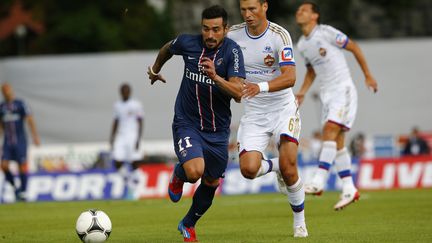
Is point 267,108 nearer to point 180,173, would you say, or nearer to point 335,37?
point 180,173

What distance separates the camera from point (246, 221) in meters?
14.9

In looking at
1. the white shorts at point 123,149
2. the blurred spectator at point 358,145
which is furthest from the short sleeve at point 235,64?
the blurred spectator at point 358,145

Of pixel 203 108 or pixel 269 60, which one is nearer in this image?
pixel 203 108

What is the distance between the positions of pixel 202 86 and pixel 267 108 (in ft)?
4.40

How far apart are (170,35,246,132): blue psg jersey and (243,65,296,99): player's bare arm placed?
0.29 meters

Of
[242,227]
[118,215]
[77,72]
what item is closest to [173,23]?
[77,72]

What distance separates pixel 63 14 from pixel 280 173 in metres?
32.7

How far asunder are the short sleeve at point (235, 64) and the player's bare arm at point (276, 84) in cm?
16

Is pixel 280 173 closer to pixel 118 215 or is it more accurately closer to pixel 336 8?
pixel 118 215

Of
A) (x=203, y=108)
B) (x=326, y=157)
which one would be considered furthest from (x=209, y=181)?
(x=326, y=157)

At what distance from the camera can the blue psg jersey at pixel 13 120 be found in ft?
73.1

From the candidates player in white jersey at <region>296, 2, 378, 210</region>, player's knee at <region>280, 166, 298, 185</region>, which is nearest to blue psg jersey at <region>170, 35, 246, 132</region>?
player's knee at <region>280, 166, 298, 185</region>

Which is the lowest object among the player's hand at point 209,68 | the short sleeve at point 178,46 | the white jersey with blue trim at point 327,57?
the white jersey with blue trim at point 327,57

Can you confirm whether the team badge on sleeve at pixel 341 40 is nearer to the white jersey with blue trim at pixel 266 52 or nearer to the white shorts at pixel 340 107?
the white shorts at pixel 340 107
